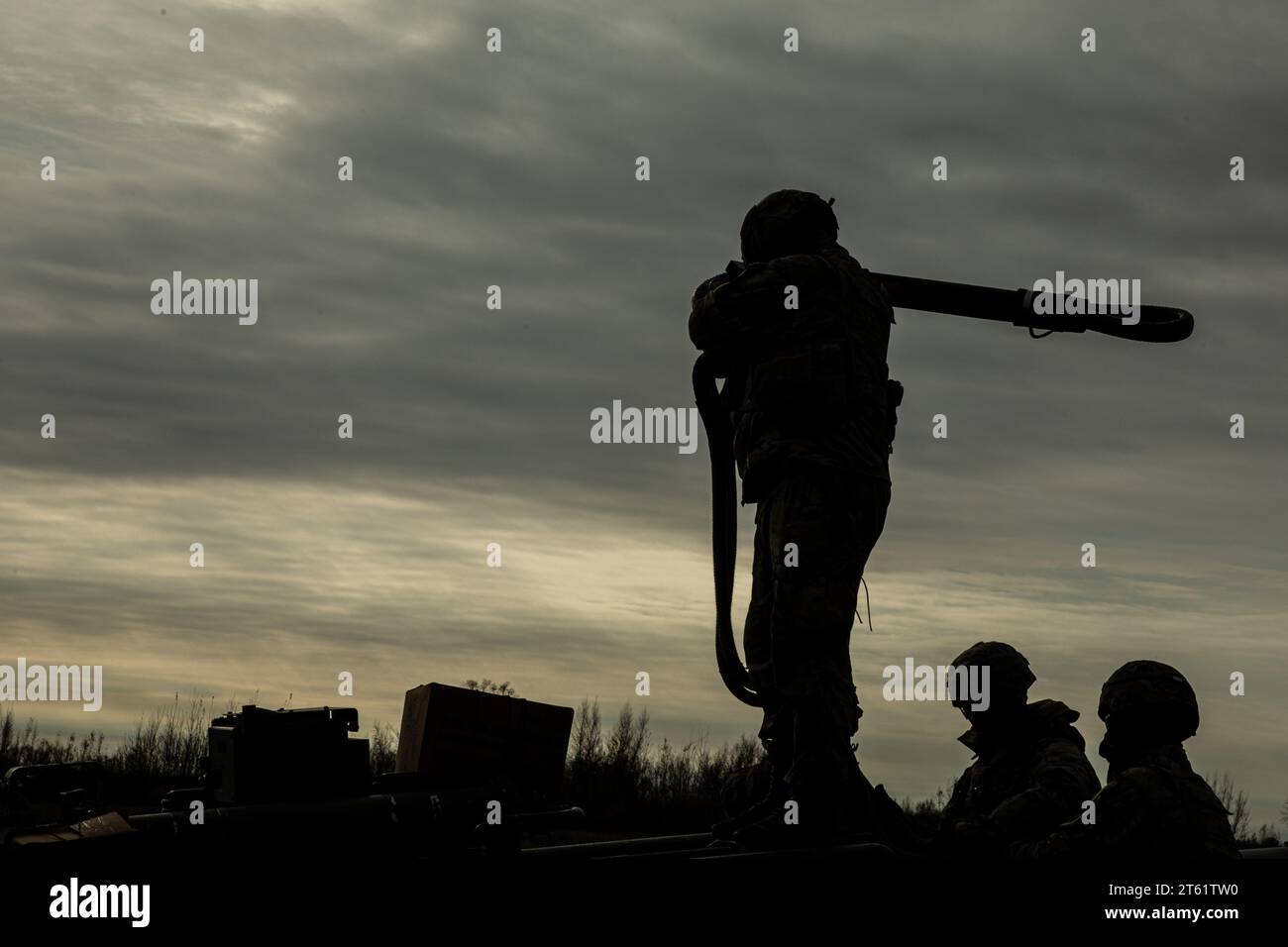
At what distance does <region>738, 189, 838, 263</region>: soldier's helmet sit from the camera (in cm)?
805

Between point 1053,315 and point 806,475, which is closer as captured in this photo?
point 806,475

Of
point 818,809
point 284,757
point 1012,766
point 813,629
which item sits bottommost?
point 818,809

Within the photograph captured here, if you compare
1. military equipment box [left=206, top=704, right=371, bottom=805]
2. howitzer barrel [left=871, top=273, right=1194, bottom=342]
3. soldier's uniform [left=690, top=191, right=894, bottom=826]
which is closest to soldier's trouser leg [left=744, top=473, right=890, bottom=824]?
soldier's uniform [left=690, top=191, right=894, bottom=826]

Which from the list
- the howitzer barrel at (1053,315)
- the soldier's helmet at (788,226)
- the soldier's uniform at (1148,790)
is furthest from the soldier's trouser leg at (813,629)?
the howitzer barrel at (1053,315)

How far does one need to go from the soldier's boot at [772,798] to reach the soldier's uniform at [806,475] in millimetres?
12

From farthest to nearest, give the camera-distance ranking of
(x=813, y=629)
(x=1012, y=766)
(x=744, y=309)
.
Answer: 1. (x=1012, y=766)
2. (x=744, y=309)
3. (x=813, y=629)

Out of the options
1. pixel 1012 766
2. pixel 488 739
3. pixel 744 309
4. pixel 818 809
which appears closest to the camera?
pixel 818 809

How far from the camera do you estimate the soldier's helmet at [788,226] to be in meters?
8.05

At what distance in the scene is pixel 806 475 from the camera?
759 cm

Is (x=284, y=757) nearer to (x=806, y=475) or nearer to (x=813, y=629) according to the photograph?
(x=813, y=629)

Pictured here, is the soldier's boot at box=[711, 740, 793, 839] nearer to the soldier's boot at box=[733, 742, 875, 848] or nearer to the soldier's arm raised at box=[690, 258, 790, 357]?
the soldier's boot at box=[733, 742, 875, 848]

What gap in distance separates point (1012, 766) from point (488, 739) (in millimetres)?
2988

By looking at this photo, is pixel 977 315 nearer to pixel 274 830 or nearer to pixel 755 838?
pixel 755 838

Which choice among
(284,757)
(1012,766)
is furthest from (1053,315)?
(284,757)
